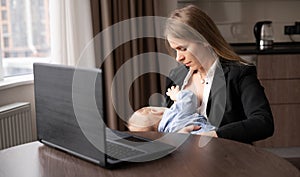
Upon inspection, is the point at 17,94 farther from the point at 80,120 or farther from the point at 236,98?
the point at 80,120

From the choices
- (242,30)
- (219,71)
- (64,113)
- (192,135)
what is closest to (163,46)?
(242,30)

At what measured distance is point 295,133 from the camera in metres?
3.79

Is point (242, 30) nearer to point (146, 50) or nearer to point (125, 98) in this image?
point (146, 50)

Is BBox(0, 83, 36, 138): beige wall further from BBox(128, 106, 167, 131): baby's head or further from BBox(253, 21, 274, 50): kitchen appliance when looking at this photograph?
BBox(253, 21, 274, 50): kitchen appliance

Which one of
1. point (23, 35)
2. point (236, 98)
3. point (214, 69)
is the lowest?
point (236, 98)

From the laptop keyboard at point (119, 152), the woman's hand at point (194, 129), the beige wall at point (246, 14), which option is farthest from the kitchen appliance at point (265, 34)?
the laptop keyboard at point (119, 152)

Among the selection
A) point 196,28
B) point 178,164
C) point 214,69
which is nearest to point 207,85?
point 214,69

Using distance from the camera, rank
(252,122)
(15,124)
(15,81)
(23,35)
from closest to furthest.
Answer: (252,122) → (15,124) → (15,81) → (23,35)

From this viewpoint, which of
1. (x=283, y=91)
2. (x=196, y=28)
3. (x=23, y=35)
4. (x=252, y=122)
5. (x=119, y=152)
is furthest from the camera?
(x=283, y=91)

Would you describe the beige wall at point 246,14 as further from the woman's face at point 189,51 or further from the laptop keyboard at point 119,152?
the laptop keyboard at point 119,152

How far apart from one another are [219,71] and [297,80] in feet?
5.76

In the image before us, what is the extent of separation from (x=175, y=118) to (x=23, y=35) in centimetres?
184

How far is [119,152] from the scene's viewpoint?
156 centimetres

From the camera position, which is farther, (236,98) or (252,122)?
(236,98)
